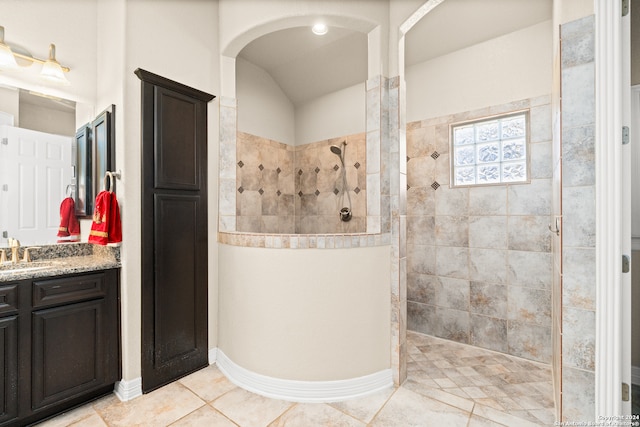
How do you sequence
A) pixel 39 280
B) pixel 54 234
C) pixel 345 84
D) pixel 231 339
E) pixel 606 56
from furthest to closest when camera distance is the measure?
pixel 345 84
pixel 231 339
pixel 54 234
pixel 39 280
pixel 606 56

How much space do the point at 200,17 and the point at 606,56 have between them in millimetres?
2484

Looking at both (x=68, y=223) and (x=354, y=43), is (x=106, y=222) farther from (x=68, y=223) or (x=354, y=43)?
(x=354, y=43)

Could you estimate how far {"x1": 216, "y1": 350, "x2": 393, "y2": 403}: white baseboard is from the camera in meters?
1.88

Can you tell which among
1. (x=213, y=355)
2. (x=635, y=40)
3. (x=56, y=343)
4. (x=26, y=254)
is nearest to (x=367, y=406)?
(x=213, y=355)

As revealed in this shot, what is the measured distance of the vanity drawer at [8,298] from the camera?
1527mm

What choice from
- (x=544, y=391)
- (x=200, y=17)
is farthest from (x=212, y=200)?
(x=544, y=391)

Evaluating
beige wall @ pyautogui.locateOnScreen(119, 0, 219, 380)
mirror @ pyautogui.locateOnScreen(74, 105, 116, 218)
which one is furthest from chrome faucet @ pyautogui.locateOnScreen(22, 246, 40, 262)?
beige wall @ pyautogui.locateOnScreen(119, 0, 219, 380)

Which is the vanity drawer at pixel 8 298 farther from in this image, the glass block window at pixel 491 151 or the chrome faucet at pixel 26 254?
the glass block window at pixel 491 151

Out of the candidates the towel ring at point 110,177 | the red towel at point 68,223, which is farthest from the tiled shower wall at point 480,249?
the red towel at point 68,223

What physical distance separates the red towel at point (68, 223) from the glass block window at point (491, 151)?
3.11m

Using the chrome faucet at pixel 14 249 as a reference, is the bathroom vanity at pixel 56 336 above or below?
below

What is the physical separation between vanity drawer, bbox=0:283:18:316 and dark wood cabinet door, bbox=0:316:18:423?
0.15 ft

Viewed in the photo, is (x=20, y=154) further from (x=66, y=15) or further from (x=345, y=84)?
(x=345, y=84)

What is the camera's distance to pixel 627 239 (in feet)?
3.97
